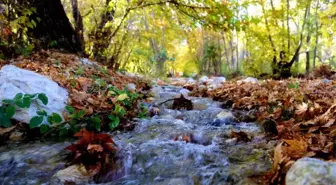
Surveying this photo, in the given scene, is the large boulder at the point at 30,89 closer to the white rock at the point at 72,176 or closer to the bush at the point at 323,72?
the white rock at the point at 72,176

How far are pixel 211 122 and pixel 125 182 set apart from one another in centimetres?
151

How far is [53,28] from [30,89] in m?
3.64

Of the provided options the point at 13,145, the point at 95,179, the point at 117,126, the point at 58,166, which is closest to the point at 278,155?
the point at 95,179

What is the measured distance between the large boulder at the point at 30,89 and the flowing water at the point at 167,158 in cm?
34

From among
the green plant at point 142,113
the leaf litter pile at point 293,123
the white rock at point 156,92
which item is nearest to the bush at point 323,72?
the leaf litter pile at point 293,123

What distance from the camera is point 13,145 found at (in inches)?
88.9

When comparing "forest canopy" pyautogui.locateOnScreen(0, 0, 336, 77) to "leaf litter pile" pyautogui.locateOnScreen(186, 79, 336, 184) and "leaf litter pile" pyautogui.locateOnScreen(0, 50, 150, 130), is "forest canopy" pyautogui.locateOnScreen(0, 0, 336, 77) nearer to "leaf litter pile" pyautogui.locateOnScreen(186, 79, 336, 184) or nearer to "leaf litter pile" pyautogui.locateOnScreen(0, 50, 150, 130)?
"leaf litter pile" pyautogui.locateOnScreen(0, 50, 150, 130)

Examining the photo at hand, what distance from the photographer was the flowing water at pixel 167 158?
5.60 feet

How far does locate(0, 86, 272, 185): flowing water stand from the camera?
1.71 m

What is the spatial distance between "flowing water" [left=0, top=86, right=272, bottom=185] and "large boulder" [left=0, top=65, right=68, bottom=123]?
13.2 inches

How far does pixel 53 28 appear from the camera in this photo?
602 centimetres

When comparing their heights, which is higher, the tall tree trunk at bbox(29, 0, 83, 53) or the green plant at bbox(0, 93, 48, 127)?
the tall tree trunk at bbox(29, 0, 83, 53)

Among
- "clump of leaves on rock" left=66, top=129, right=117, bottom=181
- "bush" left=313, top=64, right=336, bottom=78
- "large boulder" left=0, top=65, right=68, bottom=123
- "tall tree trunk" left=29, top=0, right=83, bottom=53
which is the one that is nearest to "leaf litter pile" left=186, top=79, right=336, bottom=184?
"clump of leaves on rock" left=66, top=129, right=117, bottom=181

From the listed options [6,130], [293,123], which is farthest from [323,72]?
[6,130]
